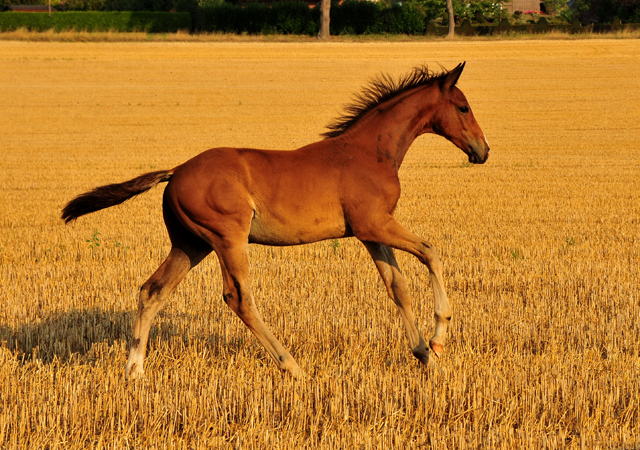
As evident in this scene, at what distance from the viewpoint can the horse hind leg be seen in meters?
5.61

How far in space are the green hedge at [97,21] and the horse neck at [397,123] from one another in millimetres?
50209

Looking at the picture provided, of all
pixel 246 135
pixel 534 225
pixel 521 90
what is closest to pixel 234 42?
pixel 521 90

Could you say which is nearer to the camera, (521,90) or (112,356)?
(112,356)

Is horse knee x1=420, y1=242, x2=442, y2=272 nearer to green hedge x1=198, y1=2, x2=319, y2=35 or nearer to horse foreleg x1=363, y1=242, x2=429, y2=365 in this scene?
horse foreleg x1=363, y1=242, x2=429, y2=365

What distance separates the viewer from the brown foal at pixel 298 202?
5312mm

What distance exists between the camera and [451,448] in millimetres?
4305

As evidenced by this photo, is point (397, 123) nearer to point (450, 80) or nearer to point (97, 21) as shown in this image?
point (450, 80)

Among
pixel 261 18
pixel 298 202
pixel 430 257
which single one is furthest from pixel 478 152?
pixel 261 18

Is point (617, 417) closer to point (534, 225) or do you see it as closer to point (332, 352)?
point (332, 352)

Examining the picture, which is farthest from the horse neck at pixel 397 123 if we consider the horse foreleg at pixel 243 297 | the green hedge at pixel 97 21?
the green hedge at pixel 97 21

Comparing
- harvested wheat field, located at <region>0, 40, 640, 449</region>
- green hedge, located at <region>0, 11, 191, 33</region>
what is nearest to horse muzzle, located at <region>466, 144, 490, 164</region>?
harvested wheat field, located at <region>0, 40, 640, 449</region>

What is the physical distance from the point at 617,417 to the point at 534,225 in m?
7.52

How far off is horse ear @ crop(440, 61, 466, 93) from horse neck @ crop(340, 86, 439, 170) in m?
0.08

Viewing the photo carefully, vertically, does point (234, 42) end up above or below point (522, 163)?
above
